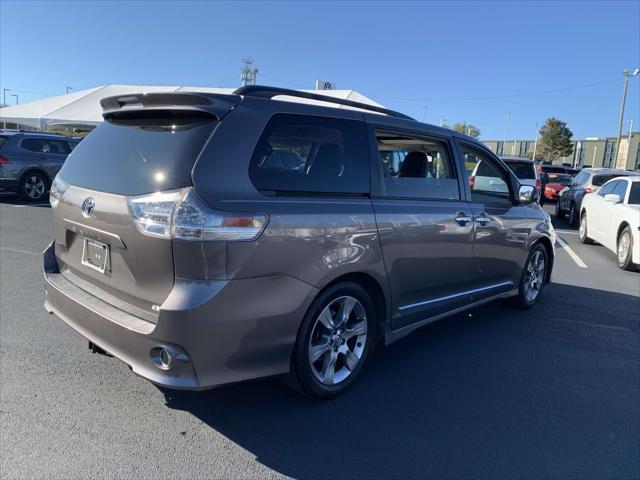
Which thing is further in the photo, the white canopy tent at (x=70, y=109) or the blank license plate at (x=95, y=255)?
the white canopy tent at (x=70, y=109)

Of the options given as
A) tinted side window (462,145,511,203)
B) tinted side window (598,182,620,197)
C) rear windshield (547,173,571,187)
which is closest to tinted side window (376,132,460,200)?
tinted side window (462,145,511,203)

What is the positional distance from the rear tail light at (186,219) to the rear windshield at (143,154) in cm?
8

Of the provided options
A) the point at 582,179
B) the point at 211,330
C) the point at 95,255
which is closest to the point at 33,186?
the point at 95,255

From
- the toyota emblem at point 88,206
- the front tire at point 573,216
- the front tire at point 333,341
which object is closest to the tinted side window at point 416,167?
the front tire at point 333,341

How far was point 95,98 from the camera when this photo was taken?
28469 millimetres

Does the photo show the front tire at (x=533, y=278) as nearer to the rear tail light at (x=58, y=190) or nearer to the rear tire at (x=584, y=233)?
the rear tail light at (x=58, y=190)

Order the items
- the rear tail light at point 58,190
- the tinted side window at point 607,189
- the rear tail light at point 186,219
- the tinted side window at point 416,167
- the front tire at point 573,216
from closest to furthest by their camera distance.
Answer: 1. the rear tail light at point 186,219
2. the rear tail light at point 58,190
3. the tinted side window at point 416,167
4. the tinted side window at point 607,189
5. the front tire at point 573,216

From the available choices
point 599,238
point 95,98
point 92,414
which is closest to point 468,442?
point 92,414

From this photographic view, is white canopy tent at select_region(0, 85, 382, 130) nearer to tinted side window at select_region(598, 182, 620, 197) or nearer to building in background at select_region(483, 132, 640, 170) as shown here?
tinted side window at select_region(598, 182, 620, 197)

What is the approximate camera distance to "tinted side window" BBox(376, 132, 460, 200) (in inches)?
143

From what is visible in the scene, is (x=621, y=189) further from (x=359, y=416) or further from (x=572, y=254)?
(x=359, y=416)

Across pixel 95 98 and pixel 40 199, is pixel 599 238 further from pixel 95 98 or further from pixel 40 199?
pixel 95 98

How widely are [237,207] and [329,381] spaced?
4.62ft

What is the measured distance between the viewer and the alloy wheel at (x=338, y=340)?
3.20 m
